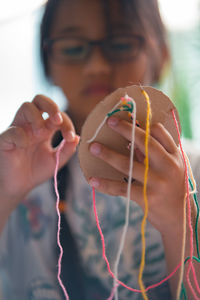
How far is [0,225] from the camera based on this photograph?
0.52 meters

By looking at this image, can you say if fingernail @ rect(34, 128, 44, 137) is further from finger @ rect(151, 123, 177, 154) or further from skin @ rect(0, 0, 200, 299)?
finger @ rect(151, 123, 177, 154)

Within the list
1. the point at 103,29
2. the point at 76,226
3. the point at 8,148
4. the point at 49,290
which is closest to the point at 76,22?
the point at 103,29

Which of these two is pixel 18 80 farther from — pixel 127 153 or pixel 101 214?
pixel 127 153

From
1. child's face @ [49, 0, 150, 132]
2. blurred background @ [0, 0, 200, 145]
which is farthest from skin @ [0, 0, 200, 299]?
blurred background @ [0, 0, 200, 145]

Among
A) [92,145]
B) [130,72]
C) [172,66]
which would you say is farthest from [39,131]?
[172,66]

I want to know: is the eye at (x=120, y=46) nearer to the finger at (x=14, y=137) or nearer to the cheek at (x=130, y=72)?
the cheek at (x=130, y=72)

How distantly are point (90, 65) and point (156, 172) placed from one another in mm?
383

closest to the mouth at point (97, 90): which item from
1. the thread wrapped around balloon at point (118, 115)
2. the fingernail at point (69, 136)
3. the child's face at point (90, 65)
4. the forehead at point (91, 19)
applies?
the child's face at point (90, 65)

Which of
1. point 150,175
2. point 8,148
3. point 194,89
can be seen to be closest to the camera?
point 150,175

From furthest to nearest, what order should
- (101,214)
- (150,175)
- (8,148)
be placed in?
(101,214) → (8,148) → (150,175)

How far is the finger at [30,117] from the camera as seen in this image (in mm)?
427

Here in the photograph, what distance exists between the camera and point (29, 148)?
19.9 inches

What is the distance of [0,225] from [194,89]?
2.52ft

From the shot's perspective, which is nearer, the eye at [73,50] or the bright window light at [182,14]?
the eye at [73,50]
